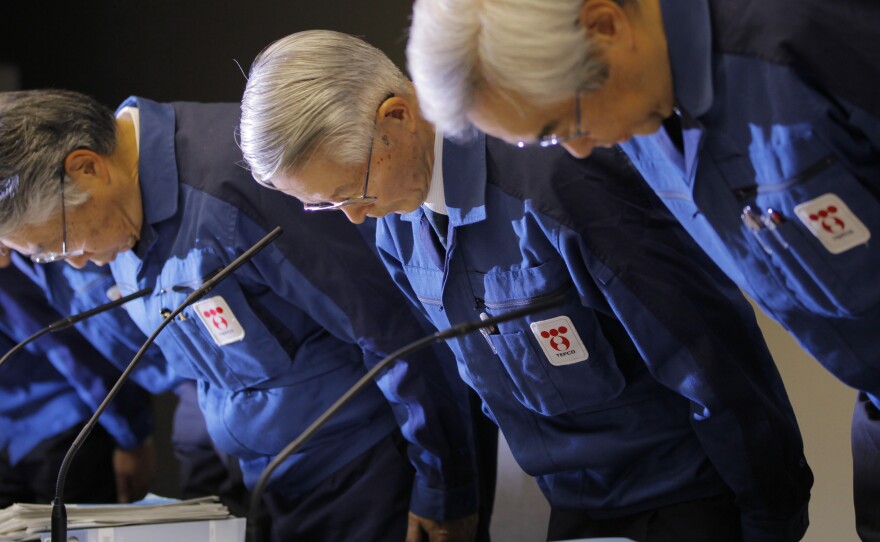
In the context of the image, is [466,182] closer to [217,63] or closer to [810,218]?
[810,218]

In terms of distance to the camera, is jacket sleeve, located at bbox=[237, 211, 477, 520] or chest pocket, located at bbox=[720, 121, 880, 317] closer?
chest pocket, located at bbox=[720, 121, 880, 317]

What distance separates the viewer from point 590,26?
4.07ft

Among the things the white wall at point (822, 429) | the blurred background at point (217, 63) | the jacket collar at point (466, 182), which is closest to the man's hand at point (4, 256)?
the blurred background at point (217, 63)

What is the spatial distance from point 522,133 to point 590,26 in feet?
0.51

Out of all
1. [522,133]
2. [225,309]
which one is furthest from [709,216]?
[225,309]

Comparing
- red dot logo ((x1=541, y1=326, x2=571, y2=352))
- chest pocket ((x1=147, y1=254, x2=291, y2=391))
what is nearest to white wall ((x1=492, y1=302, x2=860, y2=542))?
red dot logo ((x1=541, y1=326, x2=571, y2=352))

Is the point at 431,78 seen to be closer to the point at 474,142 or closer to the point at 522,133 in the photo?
the point at 522,133

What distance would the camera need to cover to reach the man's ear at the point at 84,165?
2.05 m

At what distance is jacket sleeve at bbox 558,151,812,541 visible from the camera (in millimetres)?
1534

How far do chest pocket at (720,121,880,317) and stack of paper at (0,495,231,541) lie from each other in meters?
1.14

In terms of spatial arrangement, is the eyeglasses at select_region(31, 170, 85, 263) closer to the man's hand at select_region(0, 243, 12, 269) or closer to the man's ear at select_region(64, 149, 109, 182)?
the man's ear at select_region(64, 149, 109, 182)

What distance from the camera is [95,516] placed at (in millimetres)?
1887

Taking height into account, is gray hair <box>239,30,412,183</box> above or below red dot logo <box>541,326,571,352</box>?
above

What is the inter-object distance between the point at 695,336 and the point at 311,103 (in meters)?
0.68
